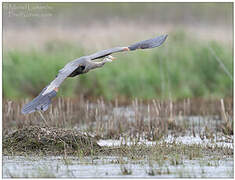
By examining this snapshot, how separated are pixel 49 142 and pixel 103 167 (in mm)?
1390

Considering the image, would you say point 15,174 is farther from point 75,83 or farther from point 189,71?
point 189,71

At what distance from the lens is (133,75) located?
17266 mm

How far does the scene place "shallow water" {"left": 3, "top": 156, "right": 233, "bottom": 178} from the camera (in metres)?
7.44

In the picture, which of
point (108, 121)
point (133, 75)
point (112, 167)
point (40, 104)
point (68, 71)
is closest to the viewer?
point (112, 167)

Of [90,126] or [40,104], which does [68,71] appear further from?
[90,126]

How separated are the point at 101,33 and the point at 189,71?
5384 millimetres

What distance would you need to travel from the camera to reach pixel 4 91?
15.7 meters

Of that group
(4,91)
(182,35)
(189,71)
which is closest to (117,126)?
(4,91)

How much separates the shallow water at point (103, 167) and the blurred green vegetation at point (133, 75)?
766cm

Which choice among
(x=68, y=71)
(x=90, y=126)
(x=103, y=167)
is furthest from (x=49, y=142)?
(x=90, y=126)

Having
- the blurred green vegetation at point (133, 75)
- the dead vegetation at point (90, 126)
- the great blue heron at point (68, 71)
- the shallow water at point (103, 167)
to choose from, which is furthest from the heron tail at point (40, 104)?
the blurred green vegetation at point (133, 75)

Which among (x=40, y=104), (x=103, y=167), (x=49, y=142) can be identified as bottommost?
(x=103, y=167)

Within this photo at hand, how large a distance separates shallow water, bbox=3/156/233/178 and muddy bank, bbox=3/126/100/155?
0.33 metres

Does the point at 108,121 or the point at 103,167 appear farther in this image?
the point at 108,121
